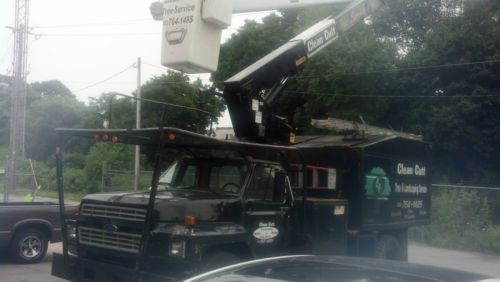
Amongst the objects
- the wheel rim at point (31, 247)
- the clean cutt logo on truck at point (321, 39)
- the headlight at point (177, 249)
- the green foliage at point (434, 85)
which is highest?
the green foliage at point (434, 85)

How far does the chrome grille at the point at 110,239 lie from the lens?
22.6ft

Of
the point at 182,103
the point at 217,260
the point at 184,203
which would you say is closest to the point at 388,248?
the point at 217,260

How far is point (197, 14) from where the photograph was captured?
857 cm

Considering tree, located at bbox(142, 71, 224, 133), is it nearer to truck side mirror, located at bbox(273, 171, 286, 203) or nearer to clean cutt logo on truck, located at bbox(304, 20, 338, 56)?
truck side mirror, located at bbox(273, 171, 286, 203)

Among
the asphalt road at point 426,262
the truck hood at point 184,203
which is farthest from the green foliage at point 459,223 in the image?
the truck hood at point 184,203

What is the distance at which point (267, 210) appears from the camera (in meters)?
7.99

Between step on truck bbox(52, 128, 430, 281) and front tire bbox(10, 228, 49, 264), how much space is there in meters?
4.29

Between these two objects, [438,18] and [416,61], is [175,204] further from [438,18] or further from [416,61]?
[438,18]

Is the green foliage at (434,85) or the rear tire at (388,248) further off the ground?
the green foliage at (434,85)

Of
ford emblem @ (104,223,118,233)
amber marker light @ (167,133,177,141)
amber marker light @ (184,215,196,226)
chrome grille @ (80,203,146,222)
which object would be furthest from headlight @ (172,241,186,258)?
amber marker light @ (167,133,177,141)

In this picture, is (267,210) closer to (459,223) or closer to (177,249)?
(177,249)

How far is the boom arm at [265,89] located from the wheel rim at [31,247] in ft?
16.8

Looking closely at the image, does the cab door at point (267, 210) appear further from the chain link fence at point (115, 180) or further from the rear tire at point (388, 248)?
the chain link fence at point (115, 180)

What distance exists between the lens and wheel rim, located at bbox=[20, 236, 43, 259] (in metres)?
11.8
